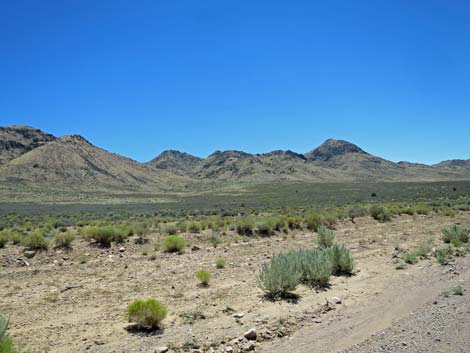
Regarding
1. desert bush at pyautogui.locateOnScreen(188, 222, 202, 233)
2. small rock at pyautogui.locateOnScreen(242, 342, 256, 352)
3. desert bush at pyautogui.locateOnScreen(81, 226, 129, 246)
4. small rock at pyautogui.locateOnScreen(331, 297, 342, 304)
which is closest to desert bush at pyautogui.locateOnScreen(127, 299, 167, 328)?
small rock at pyautogui.locateOnScreen(242, 342, 256, 352)

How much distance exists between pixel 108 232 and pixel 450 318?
14.0 m

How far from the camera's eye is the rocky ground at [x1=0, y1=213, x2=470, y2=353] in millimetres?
6301

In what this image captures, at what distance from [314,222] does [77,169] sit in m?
134

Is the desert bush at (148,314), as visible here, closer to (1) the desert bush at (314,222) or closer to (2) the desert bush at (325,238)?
Answer: (2) the desert bush at (325,238)

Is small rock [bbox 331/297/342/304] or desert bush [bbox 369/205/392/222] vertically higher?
desert bush [bbox 369/205/392/222]

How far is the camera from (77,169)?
140 meters

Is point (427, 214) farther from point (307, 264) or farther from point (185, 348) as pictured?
point (185, 348)

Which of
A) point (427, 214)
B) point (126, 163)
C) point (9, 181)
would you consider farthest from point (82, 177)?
Answer: point (427, 214)

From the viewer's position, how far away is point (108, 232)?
56.3ft

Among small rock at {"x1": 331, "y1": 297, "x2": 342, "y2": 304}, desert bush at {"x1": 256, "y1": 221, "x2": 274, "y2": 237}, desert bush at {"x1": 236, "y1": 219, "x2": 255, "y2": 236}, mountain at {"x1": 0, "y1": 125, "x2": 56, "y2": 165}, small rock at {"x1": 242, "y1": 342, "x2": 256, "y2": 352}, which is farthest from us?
mountain at {"x1": 0, "y1": 125, "x2": 56, "y2": 165}

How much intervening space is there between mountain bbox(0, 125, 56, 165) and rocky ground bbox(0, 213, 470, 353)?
15761cm

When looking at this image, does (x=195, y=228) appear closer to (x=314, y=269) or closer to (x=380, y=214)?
(x=314, y=269)

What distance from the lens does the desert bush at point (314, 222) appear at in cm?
2252

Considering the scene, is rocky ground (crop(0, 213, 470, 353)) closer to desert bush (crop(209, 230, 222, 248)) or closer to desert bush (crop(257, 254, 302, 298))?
desert bush (crop(257, 254, 302, 298))
